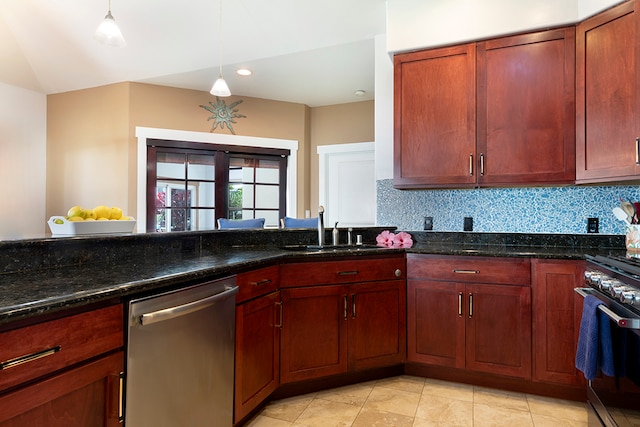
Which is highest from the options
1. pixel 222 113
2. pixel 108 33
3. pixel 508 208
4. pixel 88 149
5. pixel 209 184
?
pixel 222 113

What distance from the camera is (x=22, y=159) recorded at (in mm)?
4215

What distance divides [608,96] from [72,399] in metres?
2.85

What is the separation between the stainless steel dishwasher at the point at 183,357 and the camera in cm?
121

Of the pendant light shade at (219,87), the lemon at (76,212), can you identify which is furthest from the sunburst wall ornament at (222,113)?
the lemon at (76,212)

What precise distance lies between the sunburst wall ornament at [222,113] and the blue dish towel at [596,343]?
4.14m

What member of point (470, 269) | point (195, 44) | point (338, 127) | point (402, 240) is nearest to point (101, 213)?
point (402, 240)

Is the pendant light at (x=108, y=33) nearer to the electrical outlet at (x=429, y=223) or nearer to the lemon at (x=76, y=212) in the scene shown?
the lemon at (x=76, y=212)

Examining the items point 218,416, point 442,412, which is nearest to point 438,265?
point 442,412

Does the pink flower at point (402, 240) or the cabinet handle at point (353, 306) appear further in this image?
the pink flower at point (402, 240)

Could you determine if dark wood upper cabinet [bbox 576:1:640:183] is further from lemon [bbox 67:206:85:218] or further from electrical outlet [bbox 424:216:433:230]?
lemon [bbox 67:206:85:218]

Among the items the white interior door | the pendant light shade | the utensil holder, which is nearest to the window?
the white interior door

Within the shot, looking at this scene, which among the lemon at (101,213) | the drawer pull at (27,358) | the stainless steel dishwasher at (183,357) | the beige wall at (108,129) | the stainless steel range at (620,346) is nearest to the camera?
the drawer pull at (27,358)

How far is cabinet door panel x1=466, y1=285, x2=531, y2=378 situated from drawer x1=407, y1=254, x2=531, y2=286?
0.16ft

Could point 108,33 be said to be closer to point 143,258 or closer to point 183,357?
point 143,258
